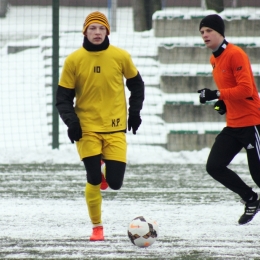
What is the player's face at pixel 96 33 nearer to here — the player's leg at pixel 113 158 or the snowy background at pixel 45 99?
the player's leg at pixel 113 158

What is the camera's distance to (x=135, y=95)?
7086 mm

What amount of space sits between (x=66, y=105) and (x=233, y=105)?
5.23 feet

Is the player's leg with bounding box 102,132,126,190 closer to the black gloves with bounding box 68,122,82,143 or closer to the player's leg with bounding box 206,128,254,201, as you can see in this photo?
the black gloves with bounding box 68,122,82,143

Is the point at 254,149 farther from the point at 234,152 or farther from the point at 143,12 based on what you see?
the point at 143,12

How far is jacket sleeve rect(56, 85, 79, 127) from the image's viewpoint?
6732 mm

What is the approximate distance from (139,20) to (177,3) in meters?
4.05

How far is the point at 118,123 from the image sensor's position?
275 inches

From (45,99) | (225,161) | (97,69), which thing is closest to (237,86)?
(225,161)

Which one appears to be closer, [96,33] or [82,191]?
[96,33]

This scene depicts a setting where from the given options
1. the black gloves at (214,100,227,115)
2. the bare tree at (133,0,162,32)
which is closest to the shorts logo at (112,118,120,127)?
the black gloves at (214,100,227,115)

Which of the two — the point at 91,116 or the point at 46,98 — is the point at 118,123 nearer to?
the point at 91,116

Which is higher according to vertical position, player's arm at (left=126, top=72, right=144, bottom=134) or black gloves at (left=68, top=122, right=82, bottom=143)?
player's arm at (left=126, top=72, right=144, bottom=134)

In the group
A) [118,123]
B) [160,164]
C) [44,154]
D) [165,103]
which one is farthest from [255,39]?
[118,123]

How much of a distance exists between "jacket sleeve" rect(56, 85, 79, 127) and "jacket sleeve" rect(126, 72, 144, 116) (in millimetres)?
533
